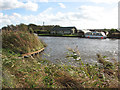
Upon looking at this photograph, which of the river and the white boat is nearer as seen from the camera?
the river

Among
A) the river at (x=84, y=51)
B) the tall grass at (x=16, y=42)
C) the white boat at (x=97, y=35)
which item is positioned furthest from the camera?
the white boat at (x=97, y=35)

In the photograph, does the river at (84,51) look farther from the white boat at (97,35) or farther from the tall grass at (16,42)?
the white boat at (97,35)

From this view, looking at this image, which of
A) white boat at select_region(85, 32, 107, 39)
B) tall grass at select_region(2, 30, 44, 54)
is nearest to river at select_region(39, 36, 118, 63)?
tall grass at select_region(2, 30, 44, 54)

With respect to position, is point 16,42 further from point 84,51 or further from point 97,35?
point 97,35

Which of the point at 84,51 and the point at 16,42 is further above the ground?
the point at 16,42

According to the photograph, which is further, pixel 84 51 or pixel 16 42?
pixel 84 51

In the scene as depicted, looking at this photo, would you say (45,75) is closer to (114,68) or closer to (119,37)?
(114,68)

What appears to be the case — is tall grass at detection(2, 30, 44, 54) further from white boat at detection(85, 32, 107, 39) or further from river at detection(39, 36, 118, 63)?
white boat at detection(85, 32, 107, 39)

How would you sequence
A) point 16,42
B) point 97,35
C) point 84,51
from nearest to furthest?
1. point 16,42
2. point 84,51
3. point 97,35

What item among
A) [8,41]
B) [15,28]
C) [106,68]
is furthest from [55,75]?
[15,28]

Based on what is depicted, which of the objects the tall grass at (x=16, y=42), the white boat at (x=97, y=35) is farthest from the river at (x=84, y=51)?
the white boat at (x=97, y=35)

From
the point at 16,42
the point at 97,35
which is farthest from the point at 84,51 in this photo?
the point at 97,35

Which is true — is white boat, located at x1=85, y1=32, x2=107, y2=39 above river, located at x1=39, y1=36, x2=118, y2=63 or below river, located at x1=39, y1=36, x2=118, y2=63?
above

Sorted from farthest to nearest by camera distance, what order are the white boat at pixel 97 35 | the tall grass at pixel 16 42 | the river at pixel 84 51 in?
the white boat at pixel 97 35 < the tall grass at pixel 16 42 < the river at pixel 84 51
